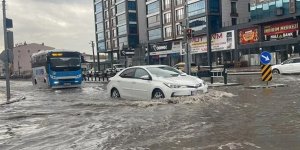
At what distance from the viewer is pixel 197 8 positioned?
6669cm

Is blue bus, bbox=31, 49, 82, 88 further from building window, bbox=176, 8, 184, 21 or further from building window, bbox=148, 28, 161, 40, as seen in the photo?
building window, bbox=148, 28, 161, 40

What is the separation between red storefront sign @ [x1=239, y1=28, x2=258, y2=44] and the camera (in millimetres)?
56656

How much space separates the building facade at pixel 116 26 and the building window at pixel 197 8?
24567mm

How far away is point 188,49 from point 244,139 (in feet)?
61.5

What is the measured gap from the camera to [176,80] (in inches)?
526

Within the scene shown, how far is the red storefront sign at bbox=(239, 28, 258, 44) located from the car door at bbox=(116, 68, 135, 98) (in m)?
44.4

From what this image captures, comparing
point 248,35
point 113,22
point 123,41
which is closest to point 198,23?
point 248,35

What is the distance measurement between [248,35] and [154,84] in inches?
1853

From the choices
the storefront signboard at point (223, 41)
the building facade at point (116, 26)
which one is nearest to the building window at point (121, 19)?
the building facade at point (116, 26)

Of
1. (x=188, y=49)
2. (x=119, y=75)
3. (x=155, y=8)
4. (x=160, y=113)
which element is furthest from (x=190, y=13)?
(x=160, y=113)

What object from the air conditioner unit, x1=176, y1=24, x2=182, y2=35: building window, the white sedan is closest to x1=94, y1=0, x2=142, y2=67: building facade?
x1=176, y1=24, x2=182, y2=35: building window

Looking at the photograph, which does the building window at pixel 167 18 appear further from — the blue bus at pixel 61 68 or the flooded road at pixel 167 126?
the flooded road at pixel 167 126

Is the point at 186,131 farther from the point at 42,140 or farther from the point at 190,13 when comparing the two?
the point at 190,13

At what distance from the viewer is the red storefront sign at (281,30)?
50.2 meters
